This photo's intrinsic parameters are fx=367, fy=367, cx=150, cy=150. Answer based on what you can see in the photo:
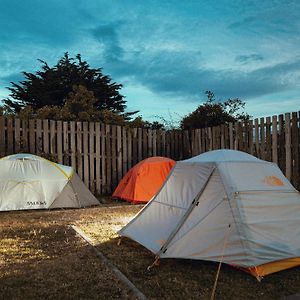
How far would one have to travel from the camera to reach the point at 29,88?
67.5 feet

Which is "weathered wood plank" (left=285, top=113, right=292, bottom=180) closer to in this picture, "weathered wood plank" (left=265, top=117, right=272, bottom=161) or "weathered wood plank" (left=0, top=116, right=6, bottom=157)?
"weathered wood plank" (left=265, top=117, right=272, bottom=161)

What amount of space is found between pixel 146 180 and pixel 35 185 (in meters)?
2.93

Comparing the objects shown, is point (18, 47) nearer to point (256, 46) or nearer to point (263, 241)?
point (256, 46)

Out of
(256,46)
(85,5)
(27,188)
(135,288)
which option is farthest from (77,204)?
(256,46)

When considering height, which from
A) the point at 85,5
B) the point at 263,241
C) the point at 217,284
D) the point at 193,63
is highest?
the point at 85,5

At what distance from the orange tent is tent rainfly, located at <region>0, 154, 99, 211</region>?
1.27 metres

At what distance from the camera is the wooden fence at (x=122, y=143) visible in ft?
28.8

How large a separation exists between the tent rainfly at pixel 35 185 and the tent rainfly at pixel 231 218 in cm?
442

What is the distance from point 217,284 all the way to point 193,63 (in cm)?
820

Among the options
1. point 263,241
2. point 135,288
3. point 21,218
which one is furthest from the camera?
point 21,218

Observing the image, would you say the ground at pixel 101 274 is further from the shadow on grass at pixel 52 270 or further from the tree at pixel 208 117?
the tree at pixel 208 117

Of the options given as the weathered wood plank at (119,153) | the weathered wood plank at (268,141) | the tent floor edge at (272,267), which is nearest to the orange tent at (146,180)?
the weathered wood plank at (119,153)

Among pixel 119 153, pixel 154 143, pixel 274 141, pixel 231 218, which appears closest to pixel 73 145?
pixel 119 153

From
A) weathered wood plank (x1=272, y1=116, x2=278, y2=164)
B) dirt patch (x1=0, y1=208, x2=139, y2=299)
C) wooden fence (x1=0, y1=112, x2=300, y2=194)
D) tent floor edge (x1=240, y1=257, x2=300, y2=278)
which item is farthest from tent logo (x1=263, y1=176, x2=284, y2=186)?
weathered wood plank (x1=272, y1=116, x2=278, y2=164)
